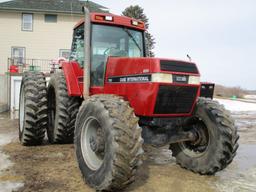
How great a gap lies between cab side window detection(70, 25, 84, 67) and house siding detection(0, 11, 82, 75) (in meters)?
17.0

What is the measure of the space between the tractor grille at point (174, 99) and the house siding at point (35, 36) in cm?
1962

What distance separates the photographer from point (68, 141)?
7562mm

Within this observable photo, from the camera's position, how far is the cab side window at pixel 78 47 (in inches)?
269

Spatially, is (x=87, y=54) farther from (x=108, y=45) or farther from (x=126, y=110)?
(x=126, y=110)

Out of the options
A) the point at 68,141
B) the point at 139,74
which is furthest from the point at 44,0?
the point at 139,74

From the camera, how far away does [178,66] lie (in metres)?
5.05

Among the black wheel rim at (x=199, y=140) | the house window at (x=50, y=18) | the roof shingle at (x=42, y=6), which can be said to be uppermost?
the roof shingle at (x=42, y=6)

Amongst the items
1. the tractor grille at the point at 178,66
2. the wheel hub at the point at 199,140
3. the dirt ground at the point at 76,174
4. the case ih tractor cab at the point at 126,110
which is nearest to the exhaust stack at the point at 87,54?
the case ih tractor cab at the point at 126,110

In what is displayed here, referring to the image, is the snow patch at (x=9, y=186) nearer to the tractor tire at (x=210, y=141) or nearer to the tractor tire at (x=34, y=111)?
the tractor tire at (x=34, y=111)

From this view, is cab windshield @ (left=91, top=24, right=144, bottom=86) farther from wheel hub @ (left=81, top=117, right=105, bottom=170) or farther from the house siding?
the house siding

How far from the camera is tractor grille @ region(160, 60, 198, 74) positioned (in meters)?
4.86

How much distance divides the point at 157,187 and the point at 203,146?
137 cm

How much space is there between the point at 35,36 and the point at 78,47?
59.1 feet

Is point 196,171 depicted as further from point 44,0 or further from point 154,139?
point 44,0
